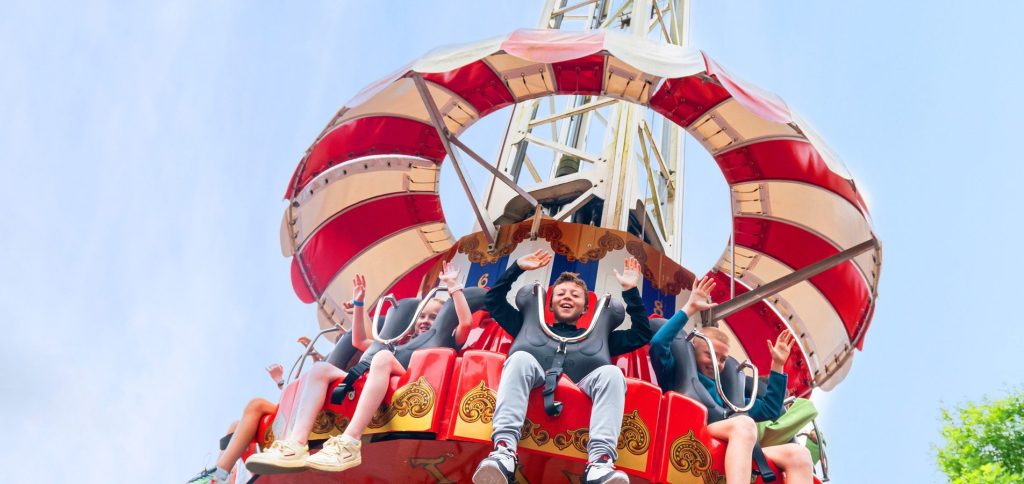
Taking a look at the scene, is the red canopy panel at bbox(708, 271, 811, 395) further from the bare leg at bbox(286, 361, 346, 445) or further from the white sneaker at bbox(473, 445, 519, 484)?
the white sneaker at bbox(473, 445, 519, 484)

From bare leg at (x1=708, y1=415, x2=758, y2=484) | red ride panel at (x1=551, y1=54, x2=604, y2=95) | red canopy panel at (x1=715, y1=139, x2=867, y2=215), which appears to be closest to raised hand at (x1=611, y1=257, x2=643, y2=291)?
bare leg at (x1=708, y1=415, x2=758, y2=484)

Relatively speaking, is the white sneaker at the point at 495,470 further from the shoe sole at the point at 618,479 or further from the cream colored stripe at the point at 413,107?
the cream colored stripe at the point at 413,107

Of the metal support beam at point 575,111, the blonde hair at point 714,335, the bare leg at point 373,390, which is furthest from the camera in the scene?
the metal support beam at point 575,111

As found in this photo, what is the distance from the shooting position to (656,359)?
10008 mm

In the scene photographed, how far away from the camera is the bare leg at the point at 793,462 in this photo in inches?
348

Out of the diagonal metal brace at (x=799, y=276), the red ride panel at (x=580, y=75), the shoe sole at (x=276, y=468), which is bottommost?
the shoe sole at (x=276, y=468)

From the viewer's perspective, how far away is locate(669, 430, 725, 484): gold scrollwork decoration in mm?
8883

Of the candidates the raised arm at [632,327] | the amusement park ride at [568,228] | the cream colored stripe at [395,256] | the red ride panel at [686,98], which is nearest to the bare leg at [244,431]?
the amusement park ride at [568,228]

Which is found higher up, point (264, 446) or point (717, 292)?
point (717, 292)

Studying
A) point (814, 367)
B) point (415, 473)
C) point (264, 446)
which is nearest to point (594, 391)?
point (415, 473)

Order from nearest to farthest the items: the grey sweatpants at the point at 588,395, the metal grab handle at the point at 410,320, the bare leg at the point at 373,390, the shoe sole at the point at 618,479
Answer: the shoe sole at the point at 618,479 < the grey sweatpants at the point at 588,395 < the bare leg at the point at 373,390 < the metal grab handle at the point at 410,320

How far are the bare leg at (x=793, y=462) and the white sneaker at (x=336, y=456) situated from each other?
330 centimetres

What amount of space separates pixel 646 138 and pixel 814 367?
12.8ft

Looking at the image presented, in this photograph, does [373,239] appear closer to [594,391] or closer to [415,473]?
[415,473]
